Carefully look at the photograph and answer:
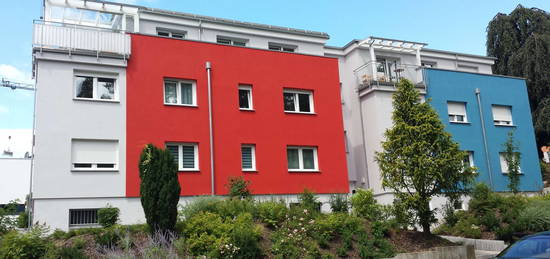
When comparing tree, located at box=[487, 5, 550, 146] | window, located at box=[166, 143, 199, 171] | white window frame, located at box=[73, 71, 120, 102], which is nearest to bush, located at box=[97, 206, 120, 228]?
window, located at box=[166, 143, 199, 171]

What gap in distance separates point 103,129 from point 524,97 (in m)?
22.4

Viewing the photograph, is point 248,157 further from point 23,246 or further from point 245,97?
point 23,246

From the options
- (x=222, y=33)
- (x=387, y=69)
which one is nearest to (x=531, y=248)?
(x=222, y=33)

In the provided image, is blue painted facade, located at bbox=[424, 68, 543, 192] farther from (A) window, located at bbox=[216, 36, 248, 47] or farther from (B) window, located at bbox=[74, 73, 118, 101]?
(B) window, located at bbox=[74, 73, 118, 101]

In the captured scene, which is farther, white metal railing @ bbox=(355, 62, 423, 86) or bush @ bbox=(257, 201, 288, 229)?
white metal railing @ bbox=(355, 62, 423, 86)

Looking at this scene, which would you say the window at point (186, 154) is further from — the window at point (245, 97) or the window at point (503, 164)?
the window at point (503, 164)

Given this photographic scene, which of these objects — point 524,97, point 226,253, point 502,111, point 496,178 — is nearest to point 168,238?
point 226,253

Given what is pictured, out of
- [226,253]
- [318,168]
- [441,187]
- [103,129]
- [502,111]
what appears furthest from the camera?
[502,111]

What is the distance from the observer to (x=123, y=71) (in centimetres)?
1881

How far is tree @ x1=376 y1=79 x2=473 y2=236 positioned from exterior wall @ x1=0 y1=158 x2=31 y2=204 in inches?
1340

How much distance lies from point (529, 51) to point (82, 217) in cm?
3707

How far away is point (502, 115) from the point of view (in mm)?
27406

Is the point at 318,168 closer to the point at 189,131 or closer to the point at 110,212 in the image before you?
the point at 189,131

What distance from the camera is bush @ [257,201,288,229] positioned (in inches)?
568
